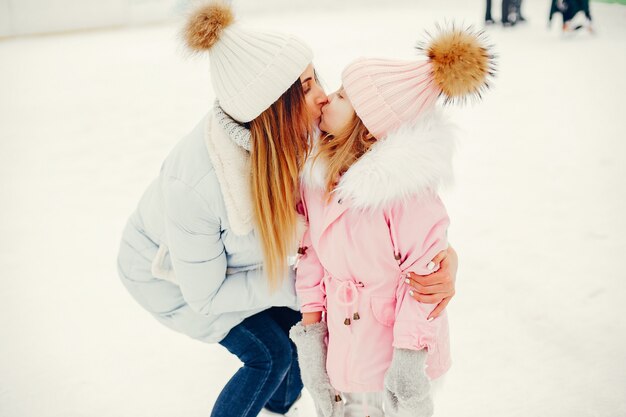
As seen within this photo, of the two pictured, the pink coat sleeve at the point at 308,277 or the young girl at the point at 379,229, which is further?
the pink coat sleeve at the point at 308,277

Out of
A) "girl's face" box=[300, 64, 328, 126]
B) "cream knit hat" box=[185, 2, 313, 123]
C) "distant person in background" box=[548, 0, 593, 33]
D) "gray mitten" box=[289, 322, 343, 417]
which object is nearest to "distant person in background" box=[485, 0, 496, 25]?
"distant person in background" box=[548, 0, 593, 33]

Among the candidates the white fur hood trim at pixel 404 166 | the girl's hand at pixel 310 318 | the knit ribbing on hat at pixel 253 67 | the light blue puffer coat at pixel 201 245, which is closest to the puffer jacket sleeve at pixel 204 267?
the light blue puffer coat at pixel 201 245

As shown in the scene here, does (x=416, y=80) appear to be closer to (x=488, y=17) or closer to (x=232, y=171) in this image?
(x=232, y=171)

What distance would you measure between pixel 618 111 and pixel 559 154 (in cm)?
98

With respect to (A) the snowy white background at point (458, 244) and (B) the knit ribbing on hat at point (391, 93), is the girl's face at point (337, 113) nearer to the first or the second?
(B) the knit ribbing on hat at point (391, 93)

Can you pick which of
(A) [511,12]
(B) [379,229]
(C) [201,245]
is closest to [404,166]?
(B) [379,229]

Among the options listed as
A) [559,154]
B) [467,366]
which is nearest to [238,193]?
[467,366]

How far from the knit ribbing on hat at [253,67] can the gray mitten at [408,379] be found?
2.04 feet

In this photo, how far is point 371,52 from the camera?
19.7 ft

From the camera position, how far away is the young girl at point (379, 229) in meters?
1.10

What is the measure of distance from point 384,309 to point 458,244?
145 cm

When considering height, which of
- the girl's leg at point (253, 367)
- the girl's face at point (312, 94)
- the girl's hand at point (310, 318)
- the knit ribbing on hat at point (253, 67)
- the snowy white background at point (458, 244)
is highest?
the knit ribbing on hat at point (253, 67)

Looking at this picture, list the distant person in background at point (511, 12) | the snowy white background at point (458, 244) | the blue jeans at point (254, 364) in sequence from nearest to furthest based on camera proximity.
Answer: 1. the blue jeans at point (254, 364)
2. the snowy white background at point (458, 244)
3. the distant person in background at point (511, 12)

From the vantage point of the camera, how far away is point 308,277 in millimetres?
1316
